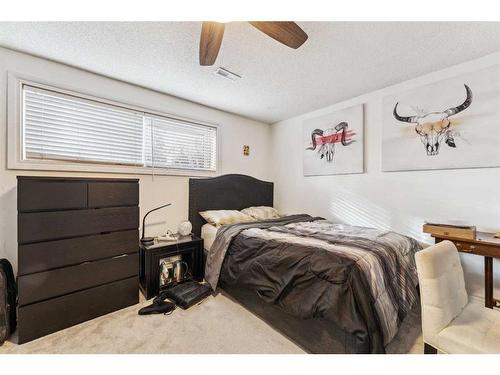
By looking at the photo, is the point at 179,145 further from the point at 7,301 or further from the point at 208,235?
the point at 7,301

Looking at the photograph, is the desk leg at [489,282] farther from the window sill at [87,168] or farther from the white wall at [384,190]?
the window sill at [87,168]

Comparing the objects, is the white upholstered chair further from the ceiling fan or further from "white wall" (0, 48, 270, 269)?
"white wall" (0, 48, 270, 269)

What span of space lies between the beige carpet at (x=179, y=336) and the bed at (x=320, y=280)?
0.17 m

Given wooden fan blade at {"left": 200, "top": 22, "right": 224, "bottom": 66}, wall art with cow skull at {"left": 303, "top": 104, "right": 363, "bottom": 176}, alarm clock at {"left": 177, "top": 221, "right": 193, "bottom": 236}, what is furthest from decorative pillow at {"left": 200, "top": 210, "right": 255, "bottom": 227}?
wooden fan blade at {"left": 200, "top": 22, "right": 224, "bottom": 66}

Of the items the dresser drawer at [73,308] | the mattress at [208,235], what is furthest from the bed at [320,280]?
the dresser drawer at [73,308]

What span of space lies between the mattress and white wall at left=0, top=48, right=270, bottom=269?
13.7 inches

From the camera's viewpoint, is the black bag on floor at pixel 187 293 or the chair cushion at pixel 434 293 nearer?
the chair cushion at pixel 434 293

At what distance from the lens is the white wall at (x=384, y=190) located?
6.60ft

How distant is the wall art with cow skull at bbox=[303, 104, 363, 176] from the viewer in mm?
2812

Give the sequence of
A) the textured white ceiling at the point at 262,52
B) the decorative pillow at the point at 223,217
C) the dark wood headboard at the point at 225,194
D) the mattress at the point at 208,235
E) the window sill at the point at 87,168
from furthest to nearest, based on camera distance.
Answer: the dark wood headboard at the point at 225,194
the decorative pillow at the point at 223,217
the mattress at the point at 208,235
the window sill at the point at 87,168
the textured white ceiling at the point at 262,52
